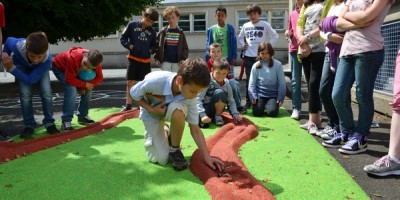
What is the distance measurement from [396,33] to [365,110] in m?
2.90

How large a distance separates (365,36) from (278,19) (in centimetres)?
2369

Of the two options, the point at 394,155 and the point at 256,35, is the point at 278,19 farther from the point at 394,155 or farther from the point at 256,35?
the point at 394,155

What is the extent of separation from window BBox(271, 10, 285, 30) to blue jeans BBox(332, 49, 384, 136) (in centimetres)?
2317

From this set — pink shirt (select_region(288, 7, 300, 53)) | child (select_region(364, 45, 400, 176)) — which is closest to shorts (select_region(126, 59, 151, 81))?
pink shirt (select_region(288, 7, 300, 53))

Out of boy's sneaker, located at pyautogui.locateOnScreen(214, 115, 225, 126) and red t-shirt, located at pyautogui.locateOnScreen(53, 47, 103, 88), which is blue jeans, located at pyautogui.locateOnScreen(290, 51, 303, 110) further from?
red t-shirt, located at pyautogui.locateOnScreen(53, 47, 103, 88)

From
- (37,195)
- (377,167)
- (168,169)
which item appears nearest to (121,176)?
(168,169)

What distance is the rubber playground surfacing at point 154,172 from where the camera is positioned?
117 inches

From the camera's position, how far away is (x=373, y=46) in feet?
12.5

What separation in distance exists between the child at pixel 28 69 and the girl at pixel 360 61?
3.28 m

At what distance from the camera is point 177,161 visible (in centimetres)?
353

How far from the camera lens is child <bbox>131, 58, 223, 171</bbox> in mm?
3182

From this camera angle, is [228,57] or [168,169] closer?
[168,169]

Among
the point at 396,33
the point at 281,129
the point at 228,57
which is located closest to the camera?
the point at 281,129

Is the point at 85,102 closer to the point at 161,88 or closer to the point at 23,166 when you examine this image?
the point at 23,166
